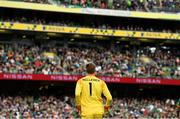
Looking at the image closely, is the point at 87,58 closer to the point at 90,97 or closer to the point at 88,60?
the point at 88,60

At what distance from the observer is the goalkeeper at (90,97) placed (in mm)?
11367

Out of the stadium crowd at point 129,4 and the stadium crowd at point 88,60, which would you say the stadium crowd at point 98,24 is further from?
the stadium crowd at point 88,60

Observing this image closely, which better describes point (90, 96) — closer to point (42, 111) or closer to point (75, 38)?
point (42, 111)

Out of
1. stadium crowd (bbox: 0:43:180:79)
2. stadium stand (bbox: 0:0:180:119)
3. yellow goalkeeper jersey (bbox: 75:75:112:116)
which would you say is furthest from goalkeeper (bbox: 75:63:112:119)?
stadium crowd (bbox: 0:43:180:79)

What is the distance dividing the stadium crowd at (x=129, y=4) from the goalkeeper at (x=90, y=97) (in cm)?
2775

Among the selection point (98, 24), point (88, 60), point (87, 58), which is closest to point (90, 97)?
point (88, 60)

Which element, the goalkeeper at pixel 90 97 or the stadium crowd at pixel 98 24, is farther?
the stadium crowd at pixel 98 24

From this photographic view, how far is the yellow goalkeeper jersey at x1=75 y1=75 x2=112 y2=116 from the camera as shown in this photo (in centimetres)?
1138

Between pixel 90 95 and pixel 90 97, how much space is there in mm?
39

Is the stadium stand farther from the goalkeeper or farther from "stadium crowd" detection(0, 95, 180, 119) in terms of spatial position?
the goalkeeper

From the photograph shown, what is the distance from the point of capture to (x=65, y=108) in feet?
112

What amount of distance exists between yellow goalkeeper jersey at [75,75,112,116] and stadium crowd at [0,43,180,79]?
23917 millimetres

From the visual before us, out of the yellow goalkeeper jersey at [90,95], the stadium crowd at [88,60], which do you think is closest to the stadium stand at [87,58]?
the stadium crowd at [88,60]

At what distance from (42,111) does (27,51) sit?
18.8 ft
